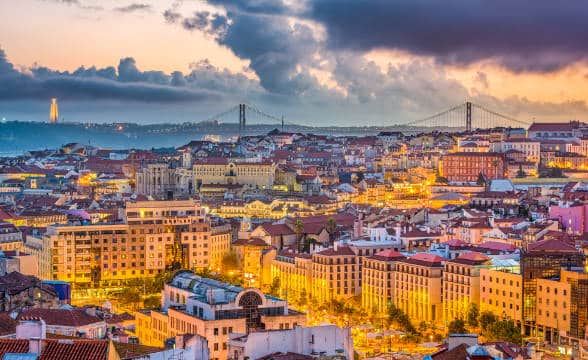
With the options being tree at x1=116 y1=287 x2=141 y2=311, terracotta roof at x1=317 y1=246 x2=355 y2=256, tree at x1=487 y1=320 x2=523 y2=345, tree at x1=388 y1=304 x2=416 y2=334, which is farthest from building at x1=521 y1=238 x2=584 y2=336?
tree at x1=116 y1=287 x2=141 y2=311

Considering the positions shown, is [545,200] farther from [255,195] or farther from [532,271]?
[532,271]

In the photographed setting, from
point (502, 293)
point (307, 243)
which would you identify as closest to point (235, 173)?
point (307, 243)

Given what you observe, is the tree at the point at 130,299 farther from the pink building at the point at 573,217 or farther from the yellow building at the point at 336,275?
the pink building at the point at 573,217

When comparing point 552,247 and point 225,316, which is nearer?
point 225,316

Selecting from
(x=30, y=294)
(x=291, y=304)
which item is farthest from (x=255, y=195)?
(x=30, y=294)

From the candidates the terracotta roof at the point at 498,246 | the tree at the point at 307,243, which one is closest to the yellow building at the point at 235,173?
the tree at the point at 307,243

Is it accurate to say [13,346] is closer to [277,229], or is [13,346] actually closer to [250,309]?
[250,309]
